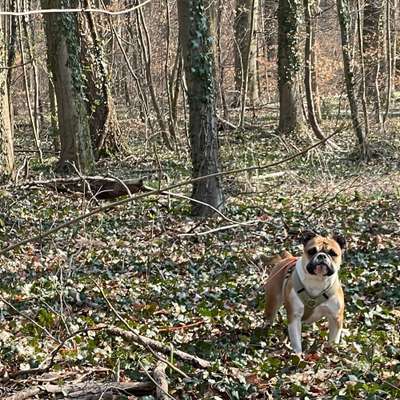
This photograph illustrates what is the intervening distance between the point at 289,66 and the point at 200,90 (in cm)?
1023

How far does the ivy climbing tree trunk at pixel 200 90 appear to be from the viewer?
10984 millimetres

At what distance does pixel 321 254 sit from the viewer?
225 inches

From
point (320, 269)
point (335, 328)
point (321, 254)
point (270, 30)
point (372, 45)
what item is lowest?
point (335, 328)

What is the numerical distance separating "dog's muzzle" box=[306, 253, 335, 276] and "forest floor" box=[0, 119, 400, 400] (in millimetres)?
684

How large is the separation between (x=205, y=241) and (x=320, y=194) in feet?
12.3

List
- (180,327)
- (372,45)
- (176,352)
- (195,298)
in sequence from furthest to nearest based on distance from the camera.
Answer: (372,45) → (195,298) → (180,327) → (176,352)

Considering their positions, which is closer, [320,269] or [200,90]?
[320,269]

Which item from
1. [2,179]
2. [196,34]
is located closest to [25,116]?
[2,179]

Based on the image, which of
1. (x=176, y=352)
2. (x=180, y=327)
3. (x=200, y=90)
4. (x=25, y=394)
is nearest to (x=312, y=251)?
(x=176, y=352)

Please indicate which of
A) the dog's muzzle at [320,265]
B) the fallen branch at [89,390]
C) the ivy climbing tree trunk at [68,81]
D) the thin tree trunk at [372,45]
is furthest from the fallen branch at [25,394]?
the thin tree trunk at [372,45]

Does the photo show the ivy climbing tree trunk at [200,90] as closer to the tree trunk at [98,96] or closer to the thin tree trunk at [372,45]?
the tree trunk at [98,96]

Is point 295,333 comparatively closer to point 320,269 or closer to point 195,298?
point 320,269

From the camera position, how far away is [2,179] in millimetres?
12664

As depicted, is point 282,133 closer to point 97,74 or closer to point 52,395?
point 97,74
